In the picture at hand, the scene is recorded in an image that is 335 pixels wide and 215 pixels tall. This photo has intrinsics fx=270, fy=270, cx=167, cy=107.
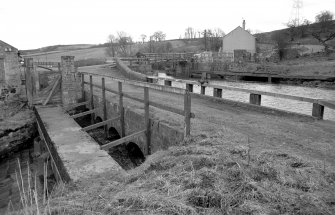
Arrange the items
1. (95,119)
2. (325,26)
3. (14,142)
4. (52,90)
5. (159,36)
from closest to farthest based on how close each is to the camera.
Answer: (14,142), (52,90), (95,119), (325,26), (159,36)

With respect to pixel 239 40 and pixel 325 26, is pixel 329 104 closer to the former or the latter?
pixel 239 40

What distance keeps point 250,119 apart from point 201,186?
4833 mm

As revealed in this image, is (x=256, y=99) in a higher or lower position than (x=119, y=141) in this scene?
higher

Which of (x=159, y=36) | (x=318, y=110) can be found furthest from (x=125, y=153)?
(x=159, y=36)

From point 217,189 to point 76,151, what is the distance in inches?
158

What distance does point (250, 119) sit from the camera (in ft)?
24.5

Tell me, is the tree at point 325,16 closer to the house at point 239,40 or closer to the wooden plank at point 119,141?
the house at point 239,40

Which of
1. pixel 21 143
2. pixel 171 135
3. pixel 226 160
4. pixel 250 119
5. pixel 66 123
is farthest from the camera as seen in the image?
pixel 21 143

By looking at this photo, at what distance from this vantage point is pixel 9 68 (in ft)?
40.3

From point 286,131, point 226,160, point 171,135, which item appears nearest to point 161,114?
point 171,135

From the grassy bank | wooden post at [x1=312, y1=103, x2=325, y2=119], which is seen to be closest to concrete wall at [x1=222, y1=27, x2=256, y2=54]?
wooden post at [x1=312, y1=103, x2=325, y2=119]

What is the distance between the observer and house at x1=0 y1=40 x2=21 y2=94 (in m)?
12.0

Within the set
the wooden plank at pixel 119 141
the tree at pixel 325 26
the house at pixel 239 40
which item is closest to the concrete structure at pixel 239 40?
the house at pixel 239 40

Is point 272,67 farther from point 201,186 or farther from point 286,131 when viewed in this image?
point 201,186
